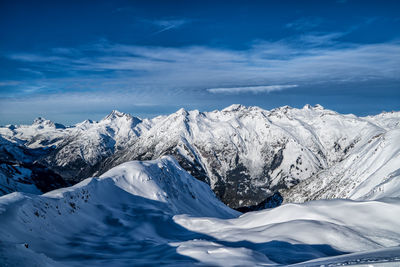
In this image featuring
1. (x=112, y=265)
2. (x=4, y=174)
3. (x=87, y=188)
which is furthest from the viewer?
(x=4, y=174)

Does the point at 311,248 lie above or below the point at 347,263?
below

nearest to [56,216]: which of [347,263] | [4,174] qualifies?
[347,263]

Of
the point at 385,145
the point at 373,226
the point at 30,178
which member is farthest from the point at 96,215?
the point at 385,145

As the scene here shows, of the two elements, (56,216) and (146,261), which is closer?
(146,261)

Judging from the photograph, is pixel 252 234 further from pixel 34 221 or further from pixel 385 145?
pixel 385 145

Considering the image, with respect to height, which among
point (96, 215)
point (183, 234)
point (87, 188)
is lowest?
point (183, 234)

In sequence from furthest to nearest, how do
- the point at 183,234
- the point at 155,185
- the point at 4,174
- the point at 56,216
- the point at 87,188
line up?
the point at 4,174
the point at 155,185
the point at 87,188
the point at 183,234
the point at 56,216

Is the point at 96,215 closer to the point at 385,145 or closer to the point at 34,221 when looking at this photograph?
the point at 34,221
